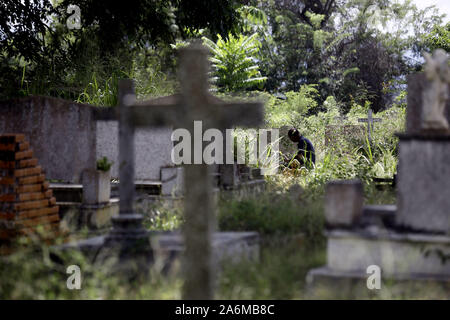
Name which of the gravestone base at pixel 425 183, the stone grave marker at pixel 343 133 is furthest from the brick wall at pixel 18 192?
the stone grave marker at pixel 343 133

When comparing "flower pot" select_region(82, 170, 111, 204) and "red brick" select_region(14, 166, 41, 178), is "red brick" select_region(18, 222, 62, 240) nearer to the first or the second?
"red brick" select_region(14, 166, 41, 178)

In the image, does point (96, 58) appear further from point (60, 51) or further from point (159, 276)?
point (159, 276)

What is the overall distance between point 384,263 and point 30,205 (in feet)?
14.3

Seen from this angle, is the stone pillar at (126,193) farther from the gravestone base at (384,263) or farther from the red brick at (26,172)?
the gravestone base at (384,263)

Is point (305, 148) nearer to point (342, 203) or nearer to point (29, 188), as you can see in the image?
point (29, 188)

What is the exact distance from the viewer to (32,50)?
515 inches

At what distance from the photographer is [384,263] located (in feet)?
15.3

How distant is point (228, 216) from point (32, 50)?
8636 millimetres

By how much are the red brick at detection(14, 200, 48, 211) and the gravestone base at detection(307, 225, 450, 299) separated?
3740mm

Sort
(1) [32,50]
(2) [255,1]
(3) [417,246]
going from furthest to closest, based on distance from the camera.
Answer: (2) [255,1], (1) [32,50], (3) [417,246]

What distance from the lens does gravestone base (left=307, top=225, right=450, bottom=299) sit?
4.55 meters

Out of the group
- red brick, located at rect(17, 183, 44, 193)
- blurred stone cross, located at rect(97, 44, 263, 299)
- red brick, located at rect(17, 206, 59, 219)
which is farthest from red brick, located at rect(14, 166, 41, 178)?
blurred stone cross, located at rect(97, 44, 263, 299)

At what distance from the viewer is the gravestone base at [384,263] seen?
455cm
